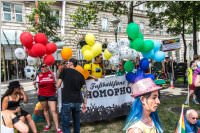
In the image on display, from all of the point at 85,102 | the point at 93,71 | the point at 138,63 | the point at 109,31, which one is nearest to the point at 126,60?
the point at 138,63

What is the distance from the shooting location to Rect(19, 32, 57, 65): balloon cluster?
21.1ft

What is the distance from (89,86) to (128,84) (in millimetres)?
1098

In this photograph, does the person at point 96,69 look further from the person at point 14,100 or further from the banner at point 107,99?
the person at point 14,100

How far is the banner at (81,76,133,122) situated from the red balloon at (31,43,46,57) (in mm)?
1351

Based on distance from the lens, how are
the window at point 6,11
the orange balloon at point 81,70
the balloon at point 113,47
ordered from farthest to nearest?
the window at point 6,11
the balloon at point 113,47
the orange balloon at point 81,70

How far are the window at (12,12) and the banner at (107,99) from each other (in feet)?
73.6

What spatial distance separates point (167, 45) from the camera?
15883 millimetres

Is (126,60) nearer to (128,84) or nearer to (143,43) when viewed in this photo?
(128,84)

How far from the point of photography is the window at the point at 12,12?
2752cm

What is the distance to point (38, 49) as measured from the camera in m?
6.43

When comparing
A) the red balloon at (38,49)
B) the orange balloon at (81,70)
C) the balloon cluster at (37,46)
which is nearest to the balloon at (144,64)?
the orange balloon at (81,70)

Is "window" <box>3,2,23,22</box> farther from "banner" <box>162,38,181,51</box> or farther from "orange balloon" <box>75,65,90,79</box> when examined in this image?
"orange balloon" <box>75,65,90,79</box>

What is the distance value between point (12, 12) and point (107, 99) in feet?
75.5

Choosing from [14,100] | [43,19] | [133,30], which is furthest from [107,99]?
[43,19]
